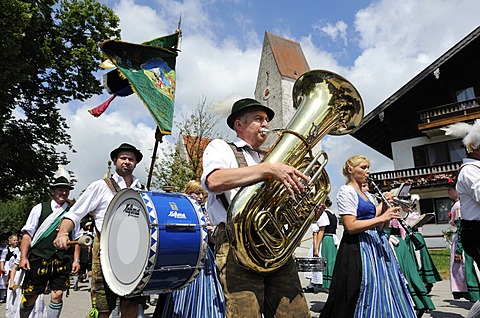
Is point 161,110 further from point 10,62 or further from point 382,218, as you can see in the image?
point 10,62

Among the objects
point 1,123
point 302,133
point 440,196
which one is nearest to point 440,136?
point 440,196

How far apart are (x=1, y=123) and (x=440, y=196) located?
927 inches

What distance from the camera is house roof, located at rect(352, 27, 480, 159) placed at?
20859 millimetres

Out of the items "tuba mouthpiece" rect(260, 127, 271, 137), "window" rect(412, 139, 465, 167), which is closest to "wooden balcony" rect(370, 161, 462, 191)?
"window" rect(412, 139, 465, 167)

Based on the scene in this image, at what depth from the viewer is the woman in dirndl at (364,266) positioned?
12.1 feet

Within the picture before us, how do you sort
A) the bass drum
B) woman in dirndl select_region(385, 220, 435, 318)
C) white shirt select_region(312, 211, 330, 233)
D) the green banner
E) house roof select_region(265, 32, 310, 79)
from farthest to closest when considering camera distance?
house roof select_region(265, 32, 310, 79), white shirt select_region(312, 211, 330, 233), woman in dirndl select_region(385, 220, 435, 318), the green banner, the bass drum

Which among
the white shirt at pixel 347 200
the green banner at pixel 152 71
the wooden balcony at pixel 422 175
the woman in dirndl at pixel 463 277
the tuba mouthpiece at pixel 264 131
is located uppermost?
the wooden balcony at pixel 422 175

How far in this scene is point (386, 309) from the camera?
143 inches

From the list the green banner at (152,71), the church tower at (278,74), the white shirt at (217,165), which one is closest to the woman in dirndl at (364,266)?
the white shirt at (217,165)

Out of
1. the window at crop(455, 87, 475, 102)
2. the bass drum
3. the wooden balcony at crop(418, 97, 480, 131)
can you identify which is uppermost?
the window at crop(455, 87, 475, 102)

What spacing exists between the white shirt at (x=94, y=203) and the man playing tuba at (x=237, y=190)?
192 cm

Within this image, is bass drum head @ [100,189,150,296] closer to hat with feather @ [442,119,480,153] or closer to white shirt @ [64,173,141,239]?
white shirt @ [64,173,141,239]

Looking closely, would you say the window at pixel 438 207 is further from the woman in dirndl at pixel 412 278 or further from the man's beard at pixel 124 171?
the man's beard at pixel 124 171

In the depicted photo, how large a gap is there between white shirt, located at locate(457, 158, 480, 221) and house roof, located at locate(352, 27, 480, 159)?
643 inches
